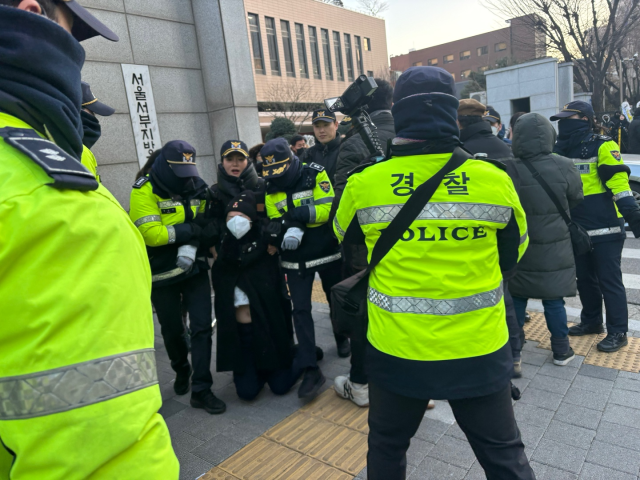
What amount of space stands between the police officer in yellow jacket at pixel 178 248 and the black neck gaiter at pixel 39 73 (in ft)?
8.61

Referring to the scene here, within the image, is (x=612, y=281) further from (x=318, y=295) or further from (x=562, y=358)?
(x=318, y=295)

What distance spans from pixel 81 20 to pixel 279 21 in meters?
33.8

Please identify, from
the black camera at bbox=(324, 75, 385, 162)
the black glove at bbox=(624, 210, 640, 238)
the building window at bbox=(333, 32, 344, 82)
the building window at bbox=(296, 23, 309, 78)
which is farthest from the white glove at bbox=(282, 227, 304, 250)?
the building window at bbox=(333, 32, 344, 82)

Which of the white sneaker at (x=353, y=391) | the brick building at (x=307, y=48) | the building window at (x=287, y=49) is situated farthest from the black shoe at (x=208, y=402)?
the building window at (x=287, y=49)

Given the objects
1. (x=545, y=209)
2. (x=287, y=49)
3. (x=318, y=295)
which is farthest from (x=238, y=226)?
(x=287, y=49)

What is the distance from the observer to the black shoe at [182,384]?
401 centimetres

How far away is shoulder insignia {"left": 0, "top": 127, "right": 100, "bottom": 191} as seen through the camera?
82 centimetres

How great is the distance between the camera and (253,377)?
149 inches

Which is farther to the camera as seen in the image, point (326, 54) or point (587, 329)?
point (326, 54)

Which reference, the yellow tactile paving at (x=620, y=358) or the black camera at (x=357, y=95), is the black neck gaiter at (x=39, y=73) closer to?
the black camera at (x=357, y=95)

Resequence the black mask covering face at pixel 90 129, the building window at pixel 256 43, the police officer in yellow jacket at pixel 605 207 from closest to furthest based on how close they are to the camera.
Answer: the black mask covering face at pixel 90 129 → the police officer in yellow jacket at pixel 605 207 → the building window at pixel 256 43

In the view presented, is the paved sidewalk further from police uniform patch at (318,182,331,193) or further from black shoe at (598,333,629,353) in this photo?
police uniform patch at (318,182,331,193)

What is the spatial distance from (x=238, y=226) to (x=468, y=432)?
226 cm

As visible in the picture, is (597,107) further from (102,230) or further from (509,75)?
(102,230)
